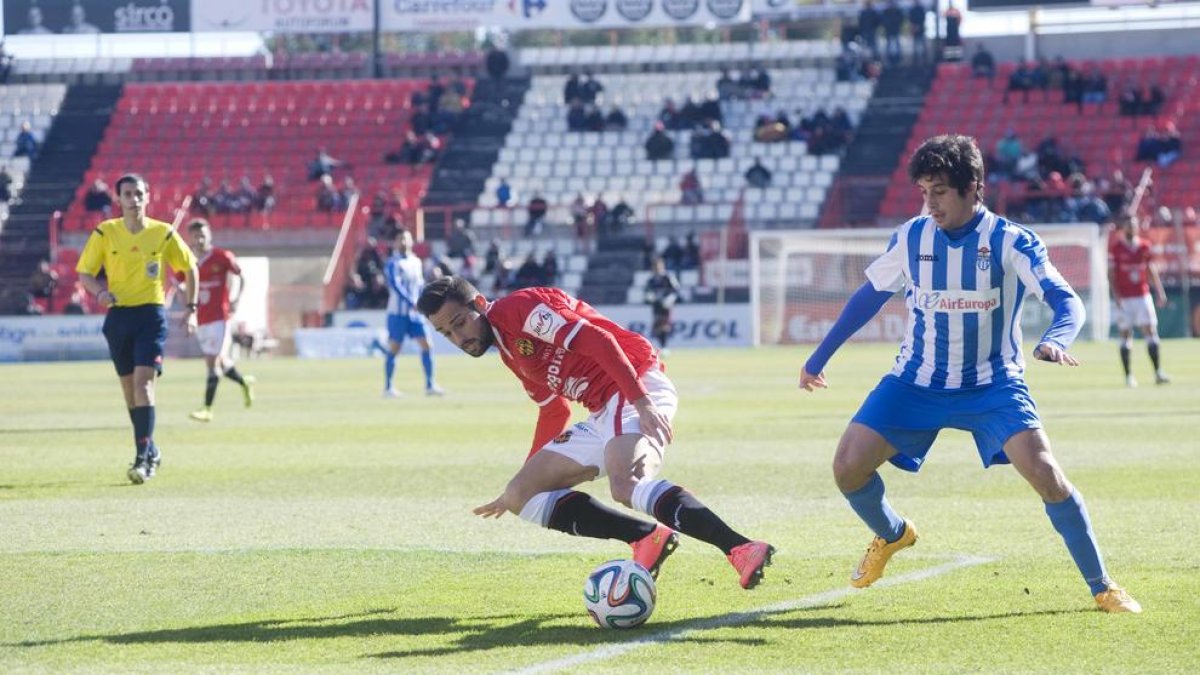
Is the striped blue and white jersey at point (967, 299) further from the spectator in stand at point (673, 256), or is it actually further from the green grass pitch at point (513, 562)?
the spectator in stand at point (673, 256)

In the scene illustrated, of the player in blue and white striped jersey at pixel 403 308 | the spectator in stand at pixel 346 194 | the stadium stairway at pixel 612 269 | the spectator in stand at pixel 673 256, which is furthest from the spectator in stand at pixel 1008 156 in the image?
the player in blue and white striped jersey at pixel 403 308

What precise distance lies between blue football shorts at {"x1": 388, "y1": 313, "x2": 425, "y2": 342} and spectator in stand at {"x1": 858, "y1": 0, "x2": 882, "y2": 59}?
3009 centimetres

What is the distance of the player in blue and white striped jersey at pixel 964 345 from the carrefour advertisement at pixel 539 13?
155 feet

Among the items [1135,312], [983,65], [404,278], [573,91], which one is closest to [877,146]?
[983,65]

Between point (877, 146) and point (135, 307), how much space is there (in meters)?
37.3

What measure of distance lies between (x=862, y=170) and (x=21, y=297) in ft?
70.8

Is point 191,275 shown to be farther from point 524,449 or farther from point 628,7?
point 628,7

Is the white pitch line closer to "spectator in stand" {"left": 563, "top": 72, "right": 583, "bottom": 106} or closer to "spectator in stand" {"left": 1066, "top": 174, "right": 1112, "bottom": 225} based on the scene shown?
"spectator in stand" {"left": 1066, "top": 174, "right": 1112, "bottom": 225}

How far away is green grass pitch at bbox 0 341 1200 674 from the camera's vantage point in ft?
22.3

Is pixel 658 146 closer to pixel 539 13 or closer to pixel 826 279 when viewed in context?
pixel 539 13

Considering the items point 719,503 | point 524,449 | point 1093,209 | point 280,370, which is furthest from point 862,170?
point 719,503

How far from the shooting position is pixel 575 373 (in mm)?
8102

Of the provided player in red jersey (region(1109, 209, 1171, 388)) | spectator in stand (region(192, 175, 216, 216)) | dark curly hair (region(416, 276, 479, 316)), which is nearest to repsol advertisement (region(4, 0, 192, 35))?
spectator in stand (region(192, 175, 216, 216))

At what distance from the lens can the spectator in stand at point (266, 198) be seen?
4912 centimetres
